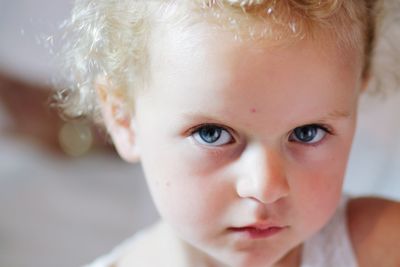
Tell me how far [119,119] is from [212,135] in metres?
0.17

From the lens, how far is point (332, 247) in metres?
0.85

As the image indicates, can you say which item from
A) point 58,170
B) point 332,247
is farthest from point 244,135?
point 58,170

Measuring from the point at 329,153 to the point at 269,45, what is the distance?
140 millimetres

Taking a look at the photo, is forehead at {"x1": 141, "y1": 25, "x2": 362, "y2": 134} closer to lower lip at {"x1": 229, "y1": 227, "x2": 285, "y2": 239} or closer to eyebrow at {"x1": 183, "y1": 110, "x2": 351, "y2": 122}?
eyebrow at {"x1": 183, "y1": 110, "x2": 351, "y2": 122}

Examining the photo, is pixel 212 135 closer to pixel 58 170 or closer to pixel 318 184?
pixel 318 184

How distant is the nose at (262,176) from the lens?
659mm

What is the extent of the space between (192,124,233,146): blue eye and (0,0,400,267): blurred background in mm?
432

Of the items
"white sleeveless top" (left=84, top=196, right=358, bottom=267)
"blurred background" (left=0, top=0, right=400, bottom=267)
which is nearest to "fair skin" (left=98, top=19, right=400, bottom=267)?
"white sleeveless top" (left=84, top=196, right=358, bottom=267)

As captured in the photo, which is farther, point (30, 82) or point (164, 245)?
point (30, 82)

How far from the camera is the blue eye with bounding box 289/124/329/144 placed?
2.26 feet

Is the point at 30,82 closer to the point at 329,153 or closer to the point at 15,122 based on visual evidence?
the point at 15,122

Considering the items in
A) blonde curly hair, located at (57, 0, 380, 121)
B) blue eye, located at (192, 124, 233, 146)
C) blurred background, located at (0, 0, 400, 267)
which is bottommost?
blue eye, located at (192, 124, 233, 146)

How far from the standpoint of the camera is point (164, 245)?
2.91 ft

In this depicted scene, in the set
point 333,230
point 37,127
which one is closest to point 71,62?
point 333,230
